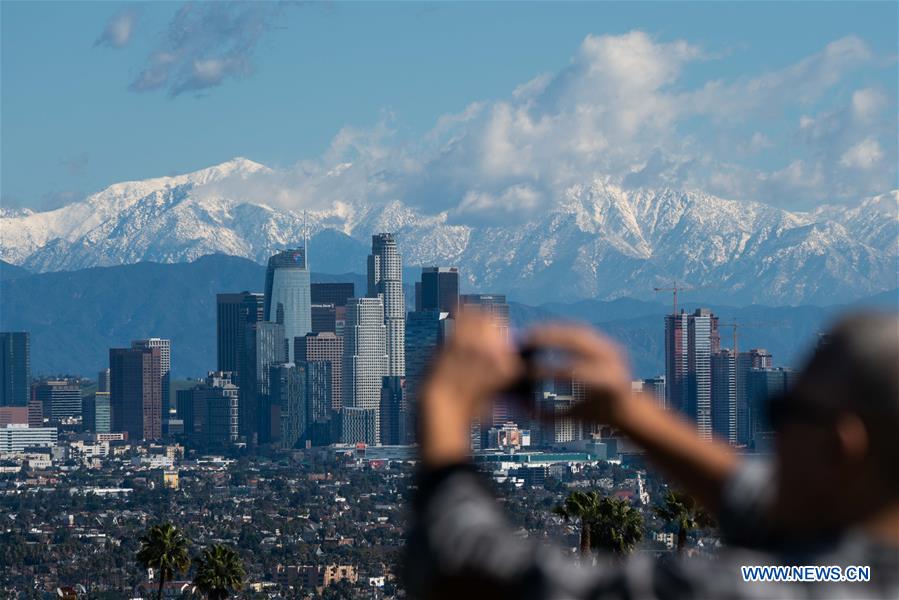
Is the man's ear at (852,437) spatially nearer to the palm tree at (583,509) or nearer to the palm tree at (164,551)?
the palm tree at (583,509)

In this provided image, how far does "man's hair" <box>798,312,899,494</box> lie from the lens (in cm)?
176

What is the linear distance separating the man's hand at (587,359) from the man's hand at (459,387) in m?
0.05

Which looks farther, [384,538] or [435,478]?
[384,538]

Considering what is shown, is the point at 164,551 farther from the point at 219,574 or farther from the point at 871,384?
the point at 871,384

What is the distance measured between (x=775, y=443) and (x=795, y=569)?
155 mm

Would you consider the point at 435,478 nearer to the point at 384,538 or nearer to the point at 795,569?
the point at 795,569

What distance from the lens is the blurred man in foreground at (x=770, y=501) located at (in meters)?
1.78

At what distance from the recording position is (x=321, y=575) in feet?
390

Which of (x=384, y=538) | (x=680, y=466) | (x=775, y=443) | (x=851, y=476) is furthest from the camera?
(x=384, y=538)

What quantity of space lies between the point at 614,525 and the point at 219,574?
1321cm

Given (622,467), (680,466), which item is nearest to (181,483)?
(622,467)

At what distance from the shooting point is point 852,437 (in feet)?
5.80

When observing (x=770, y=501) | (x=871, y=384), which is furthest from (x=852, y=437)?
(x=770, y=501)

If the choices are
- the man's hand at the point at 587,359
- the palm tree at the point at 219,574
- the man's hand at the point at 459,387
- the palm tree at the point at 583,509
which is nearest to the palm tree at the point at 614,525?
the palm tree at the point at 583,509
